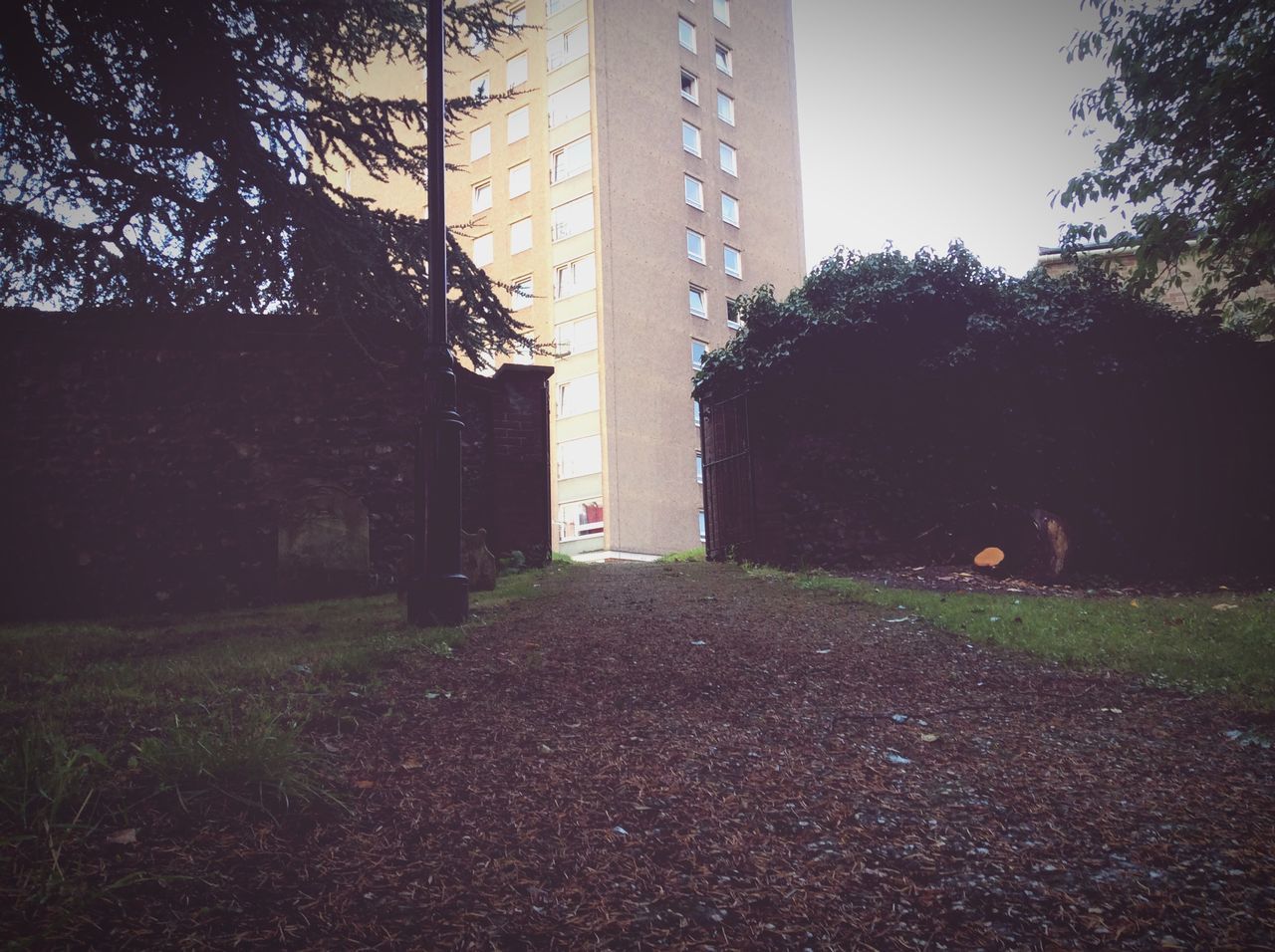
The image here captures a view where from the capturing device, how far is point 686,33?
34156 millimetres

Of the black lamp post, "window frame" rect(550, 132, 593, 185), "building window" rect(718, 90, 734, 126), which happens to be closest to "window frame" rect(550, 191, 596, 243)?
"window frame" rect(550, 132, 593, 185)

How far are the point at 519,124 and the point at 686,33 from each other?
8299 millimetres

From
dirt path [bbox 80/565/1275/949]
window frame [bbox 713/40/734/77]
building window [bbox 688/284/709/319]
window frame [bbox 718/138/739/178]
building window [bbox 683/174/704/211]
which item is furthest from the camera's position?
window frame [bbox 713/40/734/77]

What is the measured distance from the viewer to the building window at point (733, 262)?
111 feet

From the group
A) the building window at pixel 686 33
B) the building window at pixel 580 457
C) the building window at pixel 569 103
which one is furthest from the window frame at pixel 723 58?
the building window at pixel 580 457

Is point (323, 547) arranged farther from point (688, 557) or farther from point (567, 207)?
point (567, 207)

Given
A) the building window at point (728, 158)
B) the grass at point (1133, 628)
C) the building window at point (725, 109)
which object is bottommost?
the grass at point (1133, 628)

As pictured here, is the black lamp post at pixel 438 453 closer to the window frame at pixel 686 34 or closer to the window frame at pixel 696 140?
→ the window frame at pixel 696 140

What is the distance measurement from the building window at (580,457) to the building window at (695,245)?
9243 millimetres

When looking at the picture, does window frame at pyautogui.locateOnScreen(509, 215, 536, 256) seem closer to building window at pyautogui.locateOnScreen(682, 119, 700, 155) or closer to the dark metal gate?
building window at pyautogui.locateOnScreen(682, 119, 700, 155)

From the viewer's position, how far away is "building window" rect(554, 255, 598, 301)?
29.6 meters

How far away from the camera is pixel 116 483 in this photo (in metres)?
9.53

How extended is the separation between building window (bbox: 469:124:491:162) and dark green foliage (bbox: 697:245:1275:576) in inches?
1046

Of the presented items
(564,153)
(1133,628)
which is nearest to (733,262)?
(564,153)
